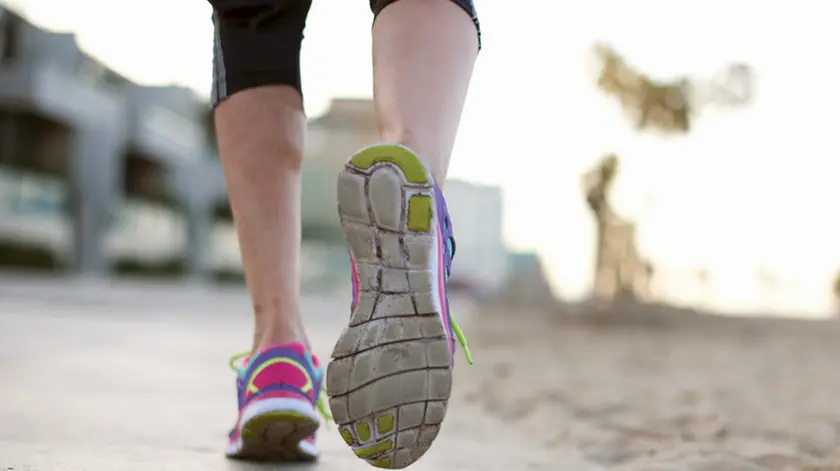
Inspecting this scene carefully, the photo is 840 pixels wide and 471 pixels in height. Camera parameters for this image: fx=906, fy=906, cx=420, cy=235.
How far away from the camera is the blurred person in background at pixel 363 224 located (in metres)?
0.98

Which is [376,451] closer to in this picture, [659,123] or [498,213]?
[659,123]

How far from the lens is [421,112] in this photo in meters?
1.09

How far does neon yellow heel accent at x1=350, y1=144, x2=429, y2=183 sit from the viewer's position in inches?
39.6

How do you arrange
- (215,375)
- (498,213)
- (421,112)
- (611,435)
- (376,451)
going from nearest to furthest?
(376,451), (421,112), (611,435), (215,375), (498,213)

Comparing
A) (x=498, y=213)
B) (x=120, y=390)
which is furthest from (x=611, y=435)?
(x=498, y=213)

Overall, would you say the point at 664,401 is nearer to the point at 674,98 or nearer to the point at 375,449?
the point at 375,449

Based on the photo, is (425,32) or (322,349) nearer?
(425,32)

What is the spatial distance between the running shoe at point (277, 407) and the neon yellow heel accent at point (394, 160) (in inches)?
16.9

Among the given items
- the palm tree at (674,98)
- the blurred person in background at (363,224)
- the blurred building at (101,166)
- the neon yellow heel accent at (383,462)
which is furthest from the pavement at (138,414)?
the blurred building at (101,166)

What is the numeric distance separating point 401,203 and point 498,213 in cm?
4391

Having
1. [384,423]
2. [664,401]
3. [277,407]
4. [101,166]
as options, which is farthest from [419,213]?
[101,166]

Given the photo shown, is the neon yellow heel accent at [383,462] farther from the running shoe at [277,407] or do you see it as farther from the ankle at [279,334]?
the ankle at [279,334]

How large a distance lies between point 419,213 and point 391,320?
0.12m

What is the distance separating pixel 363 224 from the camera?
101 cm
